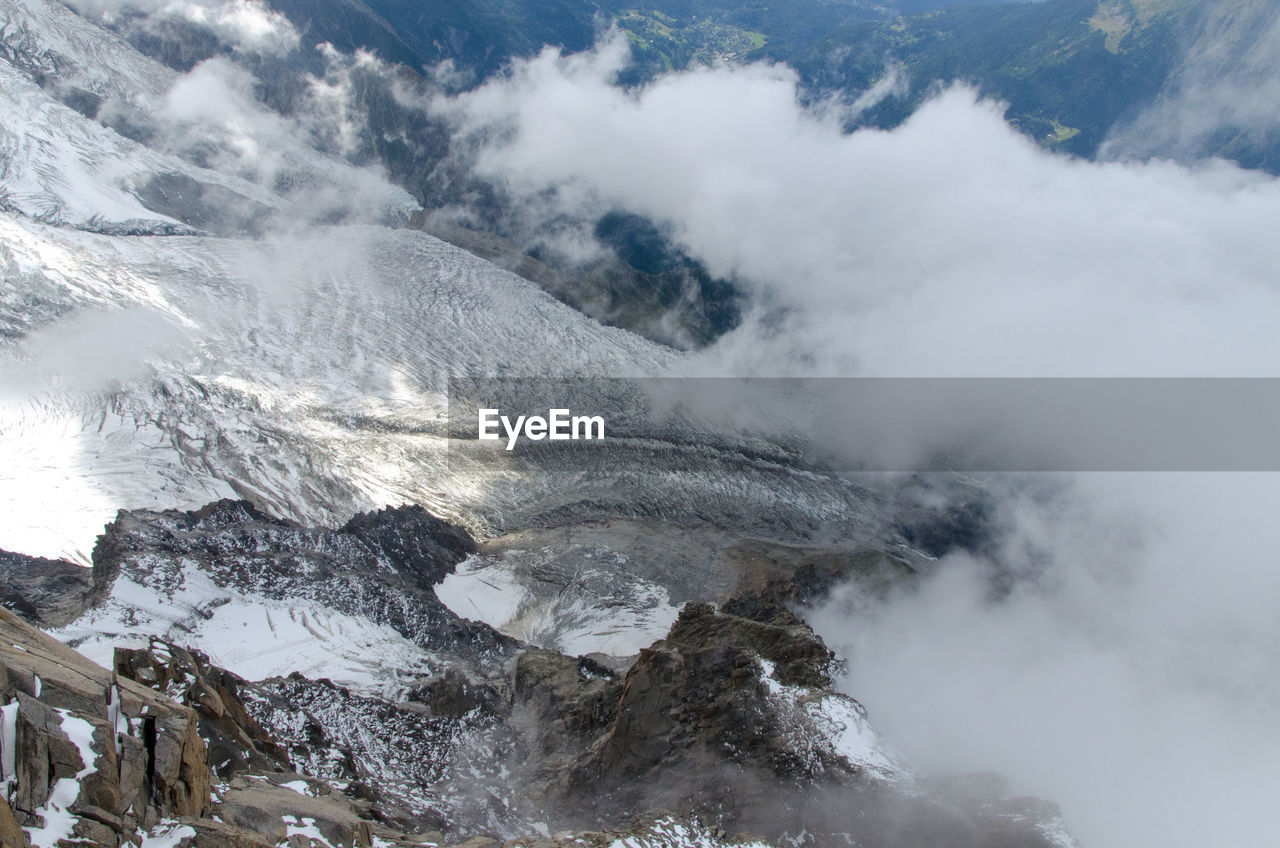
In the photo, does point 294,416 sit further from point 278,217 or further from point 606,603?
point 278,217

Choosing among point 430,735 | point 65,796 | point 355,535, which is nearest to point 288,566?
point 355,535

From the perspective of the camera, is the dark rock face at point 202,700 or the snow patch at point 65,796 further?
the dark rock face at point 202,700

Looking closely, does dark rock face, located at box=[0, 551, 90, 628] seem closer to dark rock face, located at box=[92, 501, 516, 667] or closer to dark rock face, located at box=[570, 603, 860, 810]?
dark rock face, located at box=[92, 501, 516, 667]

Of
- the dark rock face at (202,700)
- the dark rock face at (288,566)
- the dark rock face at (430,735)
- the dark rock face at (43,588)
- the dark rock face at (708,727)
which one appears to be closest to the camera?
the dark rock face at (430,735)

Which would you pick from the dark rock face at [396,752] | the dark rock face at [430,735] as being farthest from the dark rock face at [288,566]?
the dark rock face at [396,752]

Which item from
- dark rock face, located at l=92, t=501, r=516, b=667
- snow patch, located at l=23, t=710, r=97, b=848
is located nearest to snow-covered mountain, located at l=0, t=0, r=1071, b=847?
snow patch, located at l=23, t=710, r=97, b=848

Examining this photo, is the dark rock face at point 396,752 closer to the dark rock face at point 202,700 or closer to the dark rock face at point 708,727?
the dark rock face at point 202,700
